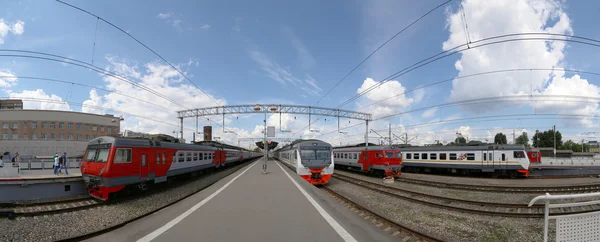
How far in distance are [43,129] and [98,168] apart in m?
59.7

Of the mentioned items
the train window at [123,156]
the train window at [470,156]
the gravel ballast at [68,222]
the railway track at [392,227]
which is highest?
the train window at [123,156]

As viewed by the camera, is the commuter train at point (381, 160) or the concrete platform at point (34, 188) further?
the commuter train at point (381, 160)

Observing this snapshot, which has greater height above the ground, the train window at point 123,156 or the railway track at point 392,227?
the train window at point 123,156

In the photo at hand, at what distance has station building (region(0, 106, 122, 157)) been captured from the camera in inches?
1860

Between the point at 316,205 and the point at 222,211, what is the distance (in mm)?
3102

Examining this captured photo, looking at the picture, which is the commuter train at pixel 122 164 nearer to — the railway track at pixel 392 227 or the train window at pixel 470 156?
the railway track at pixel 392 227

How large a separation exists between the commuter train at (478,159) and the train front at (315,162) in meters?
14.5

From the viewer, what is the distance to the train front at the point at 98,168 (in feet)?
33.3

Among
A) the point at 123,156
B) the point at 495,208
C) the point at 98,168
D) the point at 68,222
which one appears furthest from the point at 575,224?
the point at 98,168

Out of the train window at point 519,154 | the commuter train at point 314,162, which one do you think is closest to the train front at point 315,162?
the commuter train at point 314,162

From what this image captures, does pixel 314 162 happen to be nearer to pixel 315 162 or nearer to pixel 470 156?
pixel 315 162

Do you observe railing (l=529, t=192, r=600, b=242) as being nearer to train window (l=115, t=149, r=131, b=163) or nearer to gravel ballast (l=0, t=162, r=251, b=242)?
gravel ballast (l=0, t=162, r=251, b=242)

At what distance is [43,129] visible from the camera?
172 ft

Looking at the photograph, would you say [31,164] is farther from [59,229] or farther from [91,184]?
[59,229]
